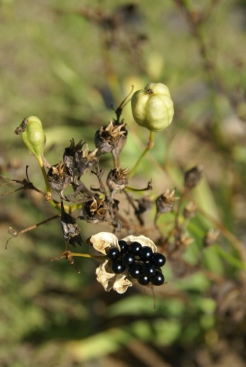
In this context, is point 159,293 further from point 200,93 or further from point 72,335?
point 200,93

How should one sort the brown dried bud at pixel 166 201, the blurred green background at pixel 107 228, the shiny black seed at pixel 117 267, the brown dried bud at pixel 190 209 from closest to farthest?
the shiny black seed at pixel 117 267 < the brown dried bud at pixel 166 201 < the brown dried bud at pixel 190 209 < the blurred green background at pixel 107 228

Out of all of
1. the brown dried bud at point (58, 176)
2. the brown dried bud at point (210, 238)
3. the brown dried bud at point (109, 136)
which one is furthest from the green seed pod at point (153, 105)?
the brown dried bud at point (210, 238)

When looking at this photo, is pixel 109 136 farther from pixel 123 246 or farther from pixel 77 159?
pixel 123 246

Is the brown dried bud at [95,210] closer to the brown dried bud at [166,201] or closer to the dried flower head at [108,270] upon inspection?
the dried flower head at [108,270]

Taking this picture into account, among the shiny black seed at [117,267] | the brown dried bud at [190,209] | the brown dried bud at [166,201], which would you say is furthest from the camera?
the brown dried bud at [190,209]

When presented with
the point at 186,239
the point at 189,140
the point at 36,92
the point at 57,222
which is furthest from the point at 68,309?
the point at 36,92

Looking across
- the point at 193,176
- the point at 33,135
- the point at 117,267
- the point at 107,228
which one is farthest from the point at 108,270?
the point at 107,228
